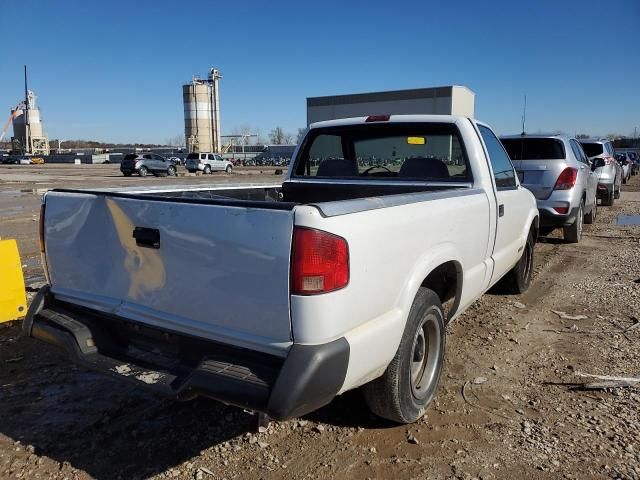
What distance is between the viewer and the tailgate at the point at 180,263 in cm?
231

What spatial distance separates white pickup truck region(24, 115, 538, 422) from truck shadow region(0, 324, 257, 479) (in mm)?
529

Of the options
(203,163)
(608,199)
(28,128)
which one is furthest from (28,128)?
(608,199)

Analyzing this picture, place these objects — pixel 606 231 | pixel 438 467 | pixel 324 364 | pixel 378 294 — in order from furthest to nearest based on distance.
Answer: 1. pixel 606 231
2. pixel 438 467
3. pixel 378 294
4. pixel 324 364

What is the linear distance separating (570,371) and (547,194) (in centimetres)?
489

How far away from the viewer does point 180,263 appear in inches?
101

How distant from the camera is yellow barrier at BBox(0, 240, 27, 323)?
457cm

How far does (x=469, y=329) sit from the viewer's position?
4.87 metres

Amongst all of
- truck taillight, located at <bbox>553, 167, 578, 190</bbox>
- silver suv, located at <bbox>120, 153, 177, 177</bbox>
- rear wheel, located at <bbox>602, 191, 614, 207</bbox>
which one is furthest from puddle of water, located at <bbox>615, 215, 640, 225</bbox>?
silver suv, located at <bbox>120, 153, 177, 177</bbox>

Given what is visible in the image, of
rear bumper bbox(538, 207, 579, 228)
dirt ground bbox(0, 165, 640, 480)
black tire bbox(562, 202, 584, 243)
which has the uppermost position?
rear bumper bbox(538, 207, 579, 228)

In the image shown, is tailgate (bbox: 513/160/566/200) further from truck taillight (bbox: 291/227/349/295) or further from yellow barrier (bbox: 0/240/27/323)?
yellow barrier (bbox: 0/240/27/323)

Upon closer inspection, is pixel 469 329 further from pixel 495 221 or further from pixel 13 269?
pixel 13 269

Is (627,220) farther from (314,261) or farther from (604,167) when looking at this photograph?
(314,261)

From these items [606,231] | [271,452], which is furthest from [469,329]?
[606,231]

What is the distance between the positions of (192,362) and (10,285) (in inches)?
114
